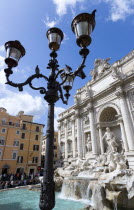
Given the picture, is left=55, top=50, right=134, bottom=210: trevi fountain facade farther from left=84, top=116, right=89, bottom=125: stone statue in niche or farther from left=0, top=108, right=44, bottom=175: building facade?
left=0, top=108, right=44, bottom=175: building facade

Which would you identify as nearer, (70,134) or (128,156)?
(128,156)

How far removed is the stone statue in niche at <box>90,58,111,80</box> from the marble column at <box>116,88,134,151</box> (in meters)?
5.42

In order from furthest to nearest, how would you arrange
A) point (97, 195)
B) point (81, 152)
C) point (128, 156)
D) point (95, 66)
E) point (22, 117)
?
point (22, 117) → point (95, 66) → point (81, 152) → point (128, 156) → point (97, 195)

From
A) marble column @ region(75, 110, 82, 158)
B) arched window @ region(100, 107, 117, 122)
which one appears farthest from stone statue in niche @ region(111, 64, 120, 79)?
marble column @ region(75, 110, 82, 158)

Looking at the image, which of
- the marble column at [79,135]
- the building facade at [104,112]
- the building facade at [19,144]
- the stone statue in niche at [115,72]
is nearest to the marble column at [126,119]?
the building facade at [104,112]

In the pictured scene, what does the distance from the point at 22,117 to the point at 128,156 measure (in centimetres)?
2155

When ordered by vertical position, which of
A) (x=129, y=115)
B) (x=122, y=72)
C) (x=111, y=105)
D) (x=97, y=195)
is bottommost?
(x=97, y=195)

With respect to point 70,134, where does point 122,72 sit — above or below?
above

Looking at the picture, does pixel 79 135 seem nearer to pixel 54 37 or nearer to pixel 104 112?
pixel 104 112

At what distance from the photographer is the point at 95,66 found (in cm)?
2275

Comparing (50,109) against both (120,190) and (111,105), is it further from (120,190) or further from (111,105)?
(111,105)

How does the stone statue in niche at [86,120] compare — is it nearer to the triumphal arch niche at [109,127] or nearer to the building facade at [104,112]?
the building facade at [104,112]

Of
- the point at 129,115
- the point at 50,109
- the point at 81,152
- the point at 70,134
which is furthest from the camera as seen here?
the point at 70,134

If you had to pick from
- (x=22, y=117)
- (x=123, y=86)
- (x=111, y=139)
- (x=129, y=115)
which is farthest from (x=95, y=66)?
(x=22, y=117)
